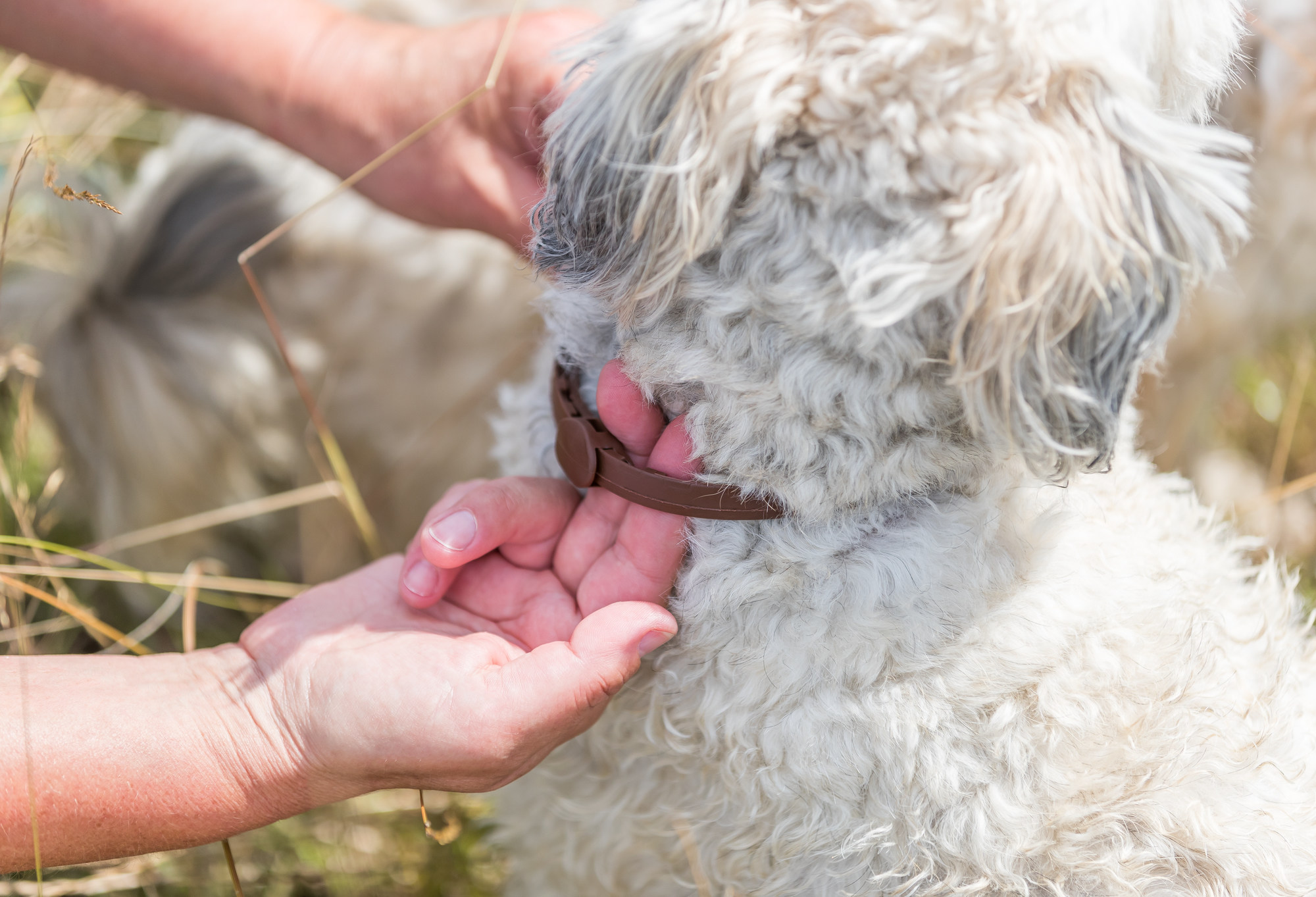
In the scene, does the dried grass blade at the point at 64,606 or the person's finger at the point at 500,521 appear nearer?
the person's finger at the point at 500,521

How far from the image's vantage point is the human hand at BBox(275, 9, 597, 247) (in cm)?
136

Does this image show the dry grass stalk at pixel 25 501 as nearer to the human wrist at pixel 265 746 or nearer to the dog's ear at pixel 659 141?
the human wrist at pixel 265 746

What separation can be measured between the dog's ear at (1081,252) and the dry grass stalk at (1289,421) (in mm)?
1445

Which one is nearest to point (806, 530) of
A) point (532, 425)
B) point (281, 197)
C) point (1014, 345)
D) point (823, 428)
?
point (823, 428)

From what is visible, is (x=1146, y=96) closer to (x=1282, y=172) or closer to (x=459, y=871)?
(x=1282, y=172)

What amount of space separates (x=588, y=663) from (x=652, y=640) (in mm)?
66

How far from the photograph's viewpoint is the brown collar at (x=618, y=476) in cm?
90

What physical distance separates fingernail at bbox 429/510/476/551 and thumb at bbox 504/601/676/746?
5.3 inches

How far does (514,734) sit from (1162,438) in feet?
5.76

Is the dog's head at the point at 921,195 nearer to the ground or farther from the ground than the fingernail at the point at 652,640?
farther from the ground

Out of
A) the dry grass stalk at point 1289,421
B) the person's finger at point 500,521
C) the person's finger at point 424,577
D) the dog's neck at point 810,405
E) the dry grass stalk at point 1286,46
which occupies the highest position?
the dry grass stalk at point 1286,46

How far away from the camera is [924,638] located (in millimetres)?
863

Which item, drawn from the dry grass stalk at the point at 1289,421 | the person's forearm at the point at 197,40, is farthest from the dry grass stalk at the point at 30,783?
the dry grass stalk at the point at 1289,421

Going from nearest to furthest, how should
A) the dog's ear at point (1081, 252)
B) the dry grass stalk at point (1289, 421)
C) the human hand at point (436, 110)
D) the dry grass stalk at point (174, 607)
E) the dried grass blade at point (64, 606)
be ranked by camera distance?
the dog's ear at point (1081, 252)
the dried grass blade at point (64, 606)
the human hand at point (436, 110)
the dry grass stalk at point (174, 607)
the dry grass stalk at point (1289, 421)
